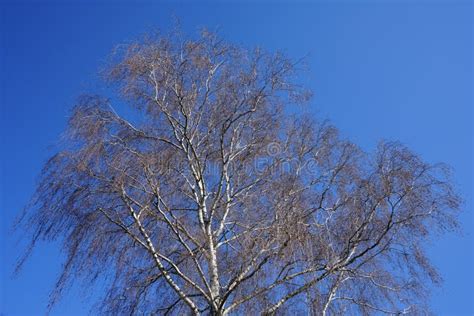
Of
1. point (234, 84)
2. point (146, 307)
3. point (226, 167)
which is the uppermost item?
point (234, 84)

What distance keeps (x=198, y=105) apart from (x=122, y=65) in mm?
1443

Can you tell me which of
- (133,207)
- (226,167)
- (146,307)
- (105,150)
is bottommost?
(146,307)

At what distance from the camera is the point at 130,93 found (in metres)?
10.1

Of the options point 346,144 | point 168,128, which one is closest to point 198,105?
point 168,128

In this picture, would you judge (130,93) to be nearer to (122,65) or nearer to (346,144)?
(122,65)

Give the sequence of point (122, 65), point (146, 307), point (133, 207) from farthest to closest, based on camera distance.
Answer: point (122, 65)
point (133, 207)
point (146, 307)

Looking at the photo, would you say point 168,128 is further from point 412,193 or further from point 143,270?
point 412,193

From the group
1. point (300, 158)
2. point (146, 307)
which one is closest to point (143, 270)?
point (146, 307)

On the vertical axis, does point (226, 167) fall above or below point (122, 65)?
below

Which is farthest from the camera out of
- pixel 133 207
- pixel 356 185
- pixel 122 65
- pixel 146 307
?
pixel 122 65

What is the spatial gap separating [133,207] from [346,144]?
154 inches

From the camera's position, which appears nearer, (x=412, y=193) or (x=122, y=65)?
(x=412, y=193)

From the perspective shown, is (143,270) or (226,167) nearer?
(143,270)

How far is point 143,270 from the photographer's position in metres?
8.27
